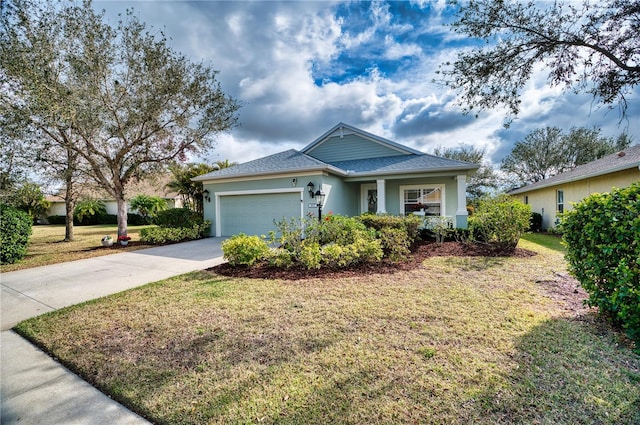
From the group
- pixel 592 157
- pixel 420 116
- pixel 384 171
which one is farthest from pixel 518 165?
pixel 384 171

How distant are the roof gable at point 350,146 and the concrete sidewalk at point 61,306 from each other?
7630 mm

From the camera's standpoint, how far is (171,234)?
1159cm

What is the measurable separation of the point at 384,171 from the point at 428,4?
20.1ft

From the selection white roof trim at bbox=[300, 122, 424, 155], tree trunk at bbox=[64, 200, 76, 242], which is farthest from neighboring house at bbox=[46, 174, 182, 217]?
white roof trim at bbox=[300, 122, 424, 155]

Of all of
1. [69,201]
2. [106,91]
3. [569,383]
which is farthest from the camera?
[69,201]

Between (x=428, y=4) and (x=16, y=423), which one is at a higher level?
(x=428, y=4)

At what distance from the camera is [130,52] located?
33.3 ft

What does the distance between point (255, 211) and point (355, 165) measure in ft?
17.9

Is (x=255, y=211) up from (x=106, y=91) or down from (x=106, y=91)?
down

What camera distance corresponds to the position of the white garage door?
11.4 metres

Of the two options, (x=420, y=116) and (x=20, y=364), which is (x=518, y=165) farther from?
(x=20, y=364)

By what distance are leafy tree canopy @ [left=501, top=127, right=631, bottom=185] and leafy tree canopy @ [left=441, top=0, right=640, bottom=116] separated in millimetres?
26158

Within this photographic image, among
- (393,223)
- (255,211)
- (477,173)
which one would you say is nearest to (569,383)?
(393,223)

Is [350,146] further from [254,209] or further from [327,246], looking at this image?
[327,246]
